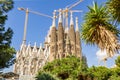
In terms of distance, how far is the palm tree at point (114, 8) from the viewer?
541 inches

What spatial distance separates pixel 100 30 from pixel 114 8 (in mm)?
1601

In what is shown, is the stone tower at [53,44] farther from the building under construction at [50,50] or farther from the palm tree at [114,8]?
the palm tree at [114,8]

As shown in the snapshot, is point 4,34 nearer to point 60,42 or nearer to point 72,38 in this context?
point 60,42

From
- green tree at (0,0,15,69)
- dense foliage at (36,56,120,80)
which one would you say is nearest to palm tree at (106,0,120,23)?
green tree at (0,0,15,69)

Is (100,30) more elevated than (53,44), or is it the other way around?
(53,44)

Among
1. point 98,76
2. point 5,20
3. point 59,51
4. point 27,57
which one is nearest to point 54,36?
point 59,51

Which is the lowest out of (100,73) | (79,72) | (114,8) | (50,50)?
(100,73)

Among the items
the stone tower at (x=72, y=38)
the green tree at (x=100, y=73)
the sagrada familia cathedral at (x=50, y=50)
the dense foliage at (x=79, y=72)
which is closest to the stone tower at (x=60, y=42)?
the sagrada familia cathedral at (x=50, y=50)

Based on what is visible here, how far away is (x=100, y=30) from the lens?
1482 cm

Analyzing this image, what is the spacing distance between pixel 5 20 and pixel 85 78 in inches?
765

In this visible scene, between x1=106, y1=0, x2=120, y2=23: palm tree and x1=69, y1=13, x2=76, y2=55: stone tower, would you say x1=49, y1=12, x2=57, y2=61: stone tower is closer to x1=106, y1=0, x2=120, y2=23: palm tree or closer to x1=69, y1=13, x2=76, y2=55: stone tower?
x1=69, y1=13, x2=76, y2=55: stone tower

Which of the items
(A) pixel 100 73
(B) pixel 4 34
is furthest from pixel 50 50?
(B) pixel 4 34

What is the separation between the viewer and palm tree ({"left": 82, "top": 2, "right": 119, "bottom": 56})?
1373cm

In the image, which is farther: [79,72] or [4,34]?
[79,72]
